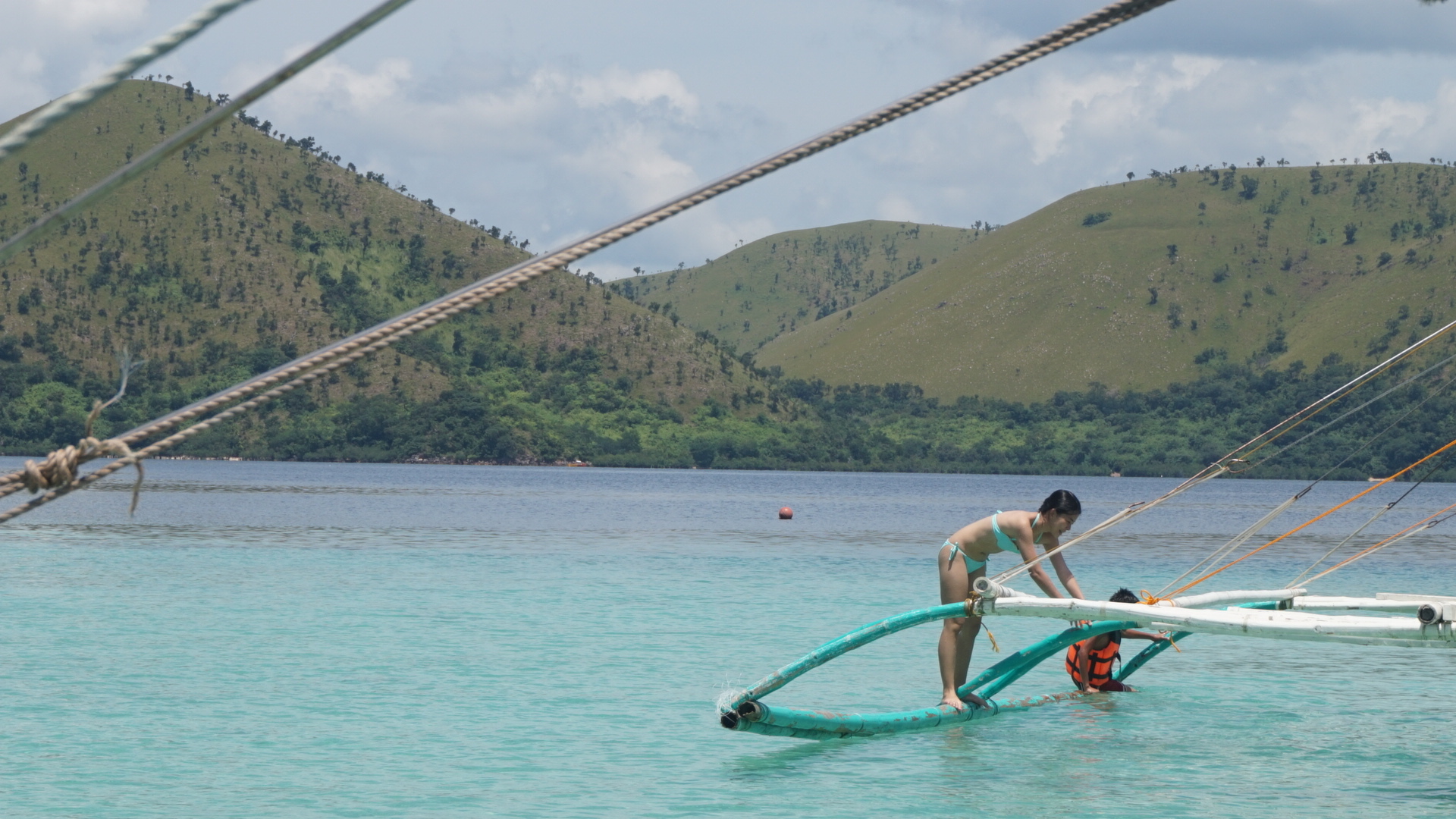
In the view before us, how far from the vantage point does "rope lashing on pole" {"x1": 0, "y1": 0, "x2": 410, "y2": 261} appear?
3.96m

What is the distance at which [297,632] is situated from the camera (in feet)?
79.9

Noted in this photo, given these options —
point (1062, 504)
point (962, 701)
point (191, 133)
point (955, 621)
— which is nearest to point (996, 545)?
point (1062, 504)

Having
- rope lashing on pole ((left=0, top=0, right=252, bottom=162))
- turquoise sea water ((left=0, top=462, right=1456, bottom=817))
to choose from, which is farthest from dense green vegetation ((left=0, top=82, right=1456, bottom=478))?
rope lashing on pole ((left=0, top=0, right=252, bottom=162))

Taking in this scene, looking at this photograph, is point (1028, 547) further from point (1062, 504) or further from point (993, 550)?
point (1062, 504)

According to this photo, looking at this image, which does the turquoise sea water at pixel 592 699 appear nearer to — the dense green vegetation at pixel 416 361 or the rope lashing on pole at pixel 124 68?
the rope lashing on pole at pixel 124 68

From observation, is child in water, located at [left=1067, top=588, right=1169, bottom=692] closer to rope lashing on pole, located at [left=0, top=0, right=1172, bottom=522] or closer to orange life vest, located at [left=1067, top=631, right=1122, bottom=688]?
orange life vest, located at [left=1067, top=631, right=1122, bottom=688]

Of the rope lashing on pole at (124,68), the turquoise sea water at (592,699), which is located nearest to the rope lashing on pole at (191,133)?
the rope lashing on pole at (124,68)

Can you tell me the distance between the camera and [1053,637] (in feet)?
50.4

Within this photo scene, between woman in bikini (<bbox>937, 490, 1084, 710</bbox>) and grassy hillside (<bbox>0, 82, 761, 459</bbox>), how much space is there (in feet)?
429

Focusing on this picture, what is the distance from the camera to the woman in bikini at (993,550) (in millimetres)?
13305

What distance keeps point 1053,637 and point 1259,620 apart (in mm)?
2730

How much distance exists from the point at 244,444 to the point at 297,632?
14647 cm

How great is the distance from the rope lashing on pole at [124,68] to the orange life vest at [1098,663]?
51.6ft

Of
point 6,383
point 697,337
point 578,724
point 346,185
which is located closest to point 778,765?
point 578,724
